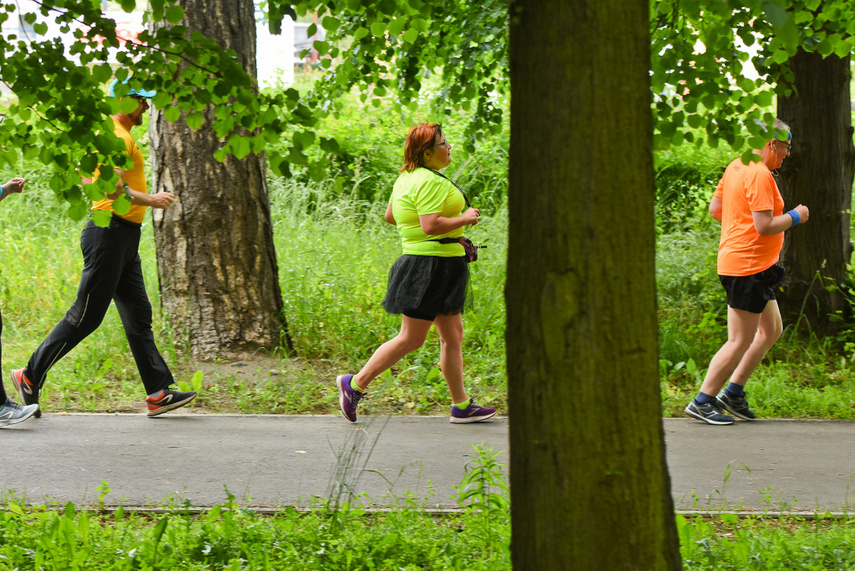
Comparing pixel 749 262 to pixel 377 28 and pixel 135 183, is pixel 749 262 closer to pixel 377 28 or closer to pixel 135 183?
pixel 377 28

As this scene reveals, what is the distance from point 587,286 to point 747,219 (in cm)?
378

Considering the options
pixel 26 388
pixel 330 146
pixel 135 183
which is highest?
pixel 330 146

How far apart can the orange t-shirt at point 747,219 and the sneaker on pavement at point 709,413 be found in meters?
0.97

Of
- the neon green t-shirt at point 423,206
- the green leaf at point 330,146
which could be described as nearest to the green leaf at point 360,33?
the neon green t-shirt at point 423,206

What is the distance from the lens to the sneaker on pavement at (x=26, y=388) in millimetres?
5668

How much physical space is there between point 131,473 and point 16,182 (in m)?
1.99

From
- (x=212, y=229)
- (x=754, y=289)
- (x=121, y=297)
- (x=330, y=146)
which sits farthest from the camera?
(x=212, y=229)

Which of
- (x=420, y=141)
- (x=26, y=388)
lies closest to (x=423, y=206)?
(x=420, y=141)

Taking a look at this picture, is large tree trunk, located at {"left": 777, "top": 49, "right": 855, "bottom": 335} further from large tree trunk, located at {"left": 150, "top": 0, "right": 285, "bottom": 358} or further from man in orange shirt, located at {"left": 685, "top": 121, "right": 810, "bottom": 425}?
large tree trunk, located at {"left": 150, "top": 0, "right": 285, "bottom": 358}

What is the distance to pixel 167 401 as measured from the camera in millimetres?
5824

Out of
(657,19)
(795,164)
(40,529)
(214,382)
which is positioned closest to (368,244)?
(214,382)

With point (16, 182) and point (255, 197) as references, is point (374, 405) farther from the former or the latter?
point (16, 182)

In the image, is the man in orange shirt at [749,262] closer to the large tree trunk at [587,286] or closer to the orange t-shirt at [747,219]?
the orange t-shirt at [747,219]

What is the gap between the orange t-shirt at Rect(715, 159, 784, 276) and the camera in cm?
553
